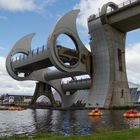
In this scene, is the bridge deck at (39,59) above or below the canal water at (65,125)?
above

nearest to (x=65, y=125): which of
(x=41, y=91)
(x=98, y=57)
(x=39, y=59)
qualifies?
(x=98, y=57)

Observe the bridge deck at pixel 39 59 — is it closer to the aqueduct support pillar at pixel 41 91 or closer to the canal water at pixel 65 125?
the aqueduct support pillar at pixel 41 91

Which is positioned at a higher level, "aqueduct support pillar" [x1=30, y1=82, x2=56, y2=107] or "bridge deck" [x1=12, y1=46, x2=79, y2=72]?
"bridge deck" [x1=12, y1=46, x2=79, y2=72]

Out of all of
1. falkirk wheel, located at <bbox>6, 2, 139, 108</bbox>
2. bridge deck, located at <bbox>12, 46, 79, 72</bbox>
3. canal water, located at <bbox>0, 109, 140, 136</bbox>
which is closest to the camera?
canal water, located at <bbox>0, 109, 140, 136</bbox>

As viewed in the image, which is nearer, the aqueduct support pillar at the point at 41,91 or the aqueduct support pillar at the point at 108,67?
the aqueduct support pillar at the point at 108,67

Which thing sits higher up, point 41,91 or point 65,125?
point 41,91

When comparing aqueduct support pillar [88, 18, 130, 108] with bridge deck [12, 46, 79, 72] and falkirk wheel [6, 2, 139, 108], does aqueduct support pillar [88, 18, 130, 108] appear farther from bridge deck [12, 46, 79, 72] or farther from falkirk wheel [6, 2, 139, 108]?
bridge deck [12, 46, 79, 72]

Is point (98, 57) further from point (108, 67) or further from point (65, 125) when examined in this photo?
point (65, 125)

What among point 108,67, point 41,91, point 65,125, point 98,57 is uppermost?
point 98,57

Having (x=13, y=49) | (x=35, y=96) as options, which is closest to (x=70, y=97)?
(x=35, y=96)

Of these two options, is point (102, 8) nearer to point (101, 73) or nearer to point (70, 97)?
point (101, 73)

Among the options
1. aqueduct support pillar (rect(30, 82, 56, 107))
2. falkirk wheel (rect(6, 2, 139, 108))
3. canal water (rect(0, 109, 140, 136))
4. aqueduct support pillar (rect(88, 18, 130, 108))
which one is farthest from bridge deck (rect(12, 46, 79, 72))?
canal water (rect(0, 109, 140, 136))

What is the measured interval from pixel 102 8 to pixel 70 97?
5265 centimetres

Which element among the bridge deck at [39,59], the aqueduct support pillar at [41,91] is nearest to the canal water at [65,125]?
the bridge deck at [39,59]
